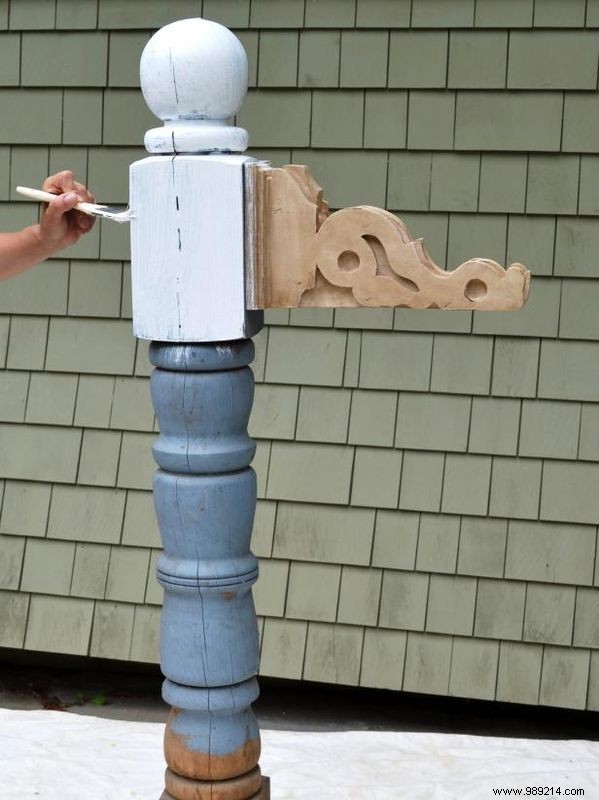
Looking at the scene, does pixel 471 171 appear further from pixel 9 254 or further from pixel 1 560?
pixel 1 560

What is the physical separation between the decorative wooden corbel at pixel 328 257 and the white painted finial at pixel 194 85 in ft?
0.29

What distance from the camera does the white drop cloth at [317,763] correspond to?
299 centimetres

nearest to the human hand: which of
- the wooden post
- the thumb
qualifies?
the thumb

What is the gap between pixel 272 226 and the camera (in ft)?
5.42

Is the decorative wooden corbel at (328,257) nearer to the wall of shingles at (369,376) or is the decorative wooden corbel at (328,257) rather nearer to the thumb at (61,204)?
the thumb at (61,204)

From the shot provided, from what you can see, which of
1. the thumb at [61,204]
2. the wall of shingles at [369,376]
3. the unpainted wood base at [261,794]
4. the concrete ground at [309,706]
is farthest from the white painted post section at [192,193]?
the concrete ground at [309,706]

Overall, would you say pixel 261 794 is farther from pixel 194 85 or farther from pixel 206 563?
pixel 194 85

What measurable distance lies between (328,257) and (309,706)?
7.62 feet

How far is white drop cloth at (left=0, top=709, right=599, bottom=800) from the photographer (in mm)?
2990

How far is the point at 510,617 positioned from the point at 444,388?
0.68 meters

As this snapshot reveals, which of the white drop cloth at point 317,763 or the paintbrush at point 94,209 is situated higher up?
the paintbrush at point 94,209

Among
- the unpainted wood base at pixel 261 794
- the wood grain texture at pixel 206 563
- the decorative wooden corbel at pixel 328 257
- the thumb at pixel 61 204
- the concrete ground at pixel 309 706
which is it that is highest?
the thumb at pixel 61 204

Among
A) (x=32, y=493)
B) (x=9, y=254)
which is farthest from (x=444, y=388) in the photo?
(x=9, y=254)

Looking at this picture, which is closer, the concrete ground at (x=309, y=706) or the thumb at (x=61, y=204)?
the thumb at (x=61, y=204)
